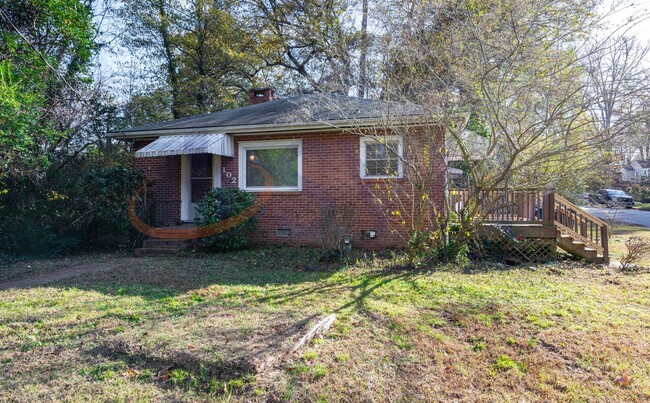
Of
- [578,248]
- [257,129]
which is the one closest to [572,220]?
[578,248]

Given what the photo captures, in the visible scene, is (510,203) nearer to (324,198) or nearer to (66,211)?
(324,198)

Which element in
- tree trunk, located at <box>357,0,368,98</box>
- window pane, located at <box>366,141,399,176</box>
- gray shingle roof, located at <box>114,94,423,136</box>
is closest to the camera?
gray shingle roof, located at <box>114,94,423,136</box>

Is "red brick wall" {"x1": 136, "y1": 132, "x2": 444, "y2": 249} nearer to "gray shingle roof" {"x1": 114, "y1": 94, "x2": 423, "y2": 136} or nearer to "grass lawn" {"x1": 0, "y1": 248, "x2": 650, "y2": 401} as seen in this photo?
"gray shingle roof" {"x1": 114, "y1": 94, "x2": 423, "y2": 136}

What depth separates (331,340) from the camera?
4.02 metres

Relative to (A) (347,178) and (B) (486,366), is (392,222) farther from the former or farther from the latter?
(B) (486,366)

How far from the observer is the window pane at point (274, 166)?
1020cm

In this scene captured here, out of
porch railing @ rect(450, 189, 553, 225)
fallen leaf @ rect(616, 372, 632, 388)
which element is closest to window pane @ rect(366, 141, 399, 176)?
porch railing @ rect(450, 189, 553, 225)

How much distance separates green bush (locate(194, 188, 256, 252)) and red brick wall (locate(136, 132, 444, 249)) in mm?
794

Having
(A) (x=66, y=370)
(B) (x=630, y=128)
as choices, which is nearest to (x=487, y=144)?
(B) (x=630, y=128)

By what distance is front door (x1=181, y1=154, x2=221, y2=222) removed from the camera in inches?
446

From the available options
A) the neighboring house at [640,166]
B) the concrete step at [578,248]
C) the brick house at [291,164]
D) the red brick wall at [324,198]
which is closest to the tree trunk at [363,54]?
the brick house at [291,164]

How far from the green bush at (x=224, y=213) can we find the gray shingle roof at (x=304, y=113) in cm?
184

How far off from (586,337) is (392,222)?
17.5ft

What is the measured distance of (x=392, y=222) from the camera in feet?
30.8
